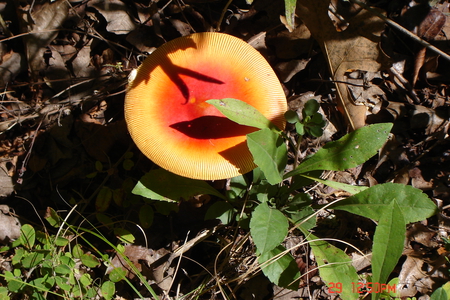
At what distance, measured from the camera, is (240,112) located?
2148 mm

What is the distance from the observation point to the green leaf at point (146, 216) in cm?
287

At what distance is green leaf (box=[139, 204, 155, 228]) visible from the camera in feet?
9.43

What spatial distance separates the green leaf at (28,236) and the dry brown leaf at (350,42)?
9.48 feet

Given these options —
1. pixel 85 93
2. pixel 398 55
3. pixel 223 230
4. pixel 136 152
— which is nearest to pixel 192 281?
pixel 223 230

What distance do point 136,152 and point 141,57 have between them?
3.03ft

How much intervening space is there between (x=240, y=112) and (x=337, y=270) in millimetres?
1212

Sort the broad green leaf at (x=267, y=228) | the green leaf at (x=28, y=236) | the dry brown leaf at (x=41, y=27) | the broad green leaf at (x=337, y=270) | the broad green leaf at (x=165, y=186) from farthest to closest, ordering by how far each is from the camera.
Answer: the dry brown leaf at (x=41, y=27) < the green leaf at (x=28, y=236) < the broad green leaf at (x=165, y=186) < the broad green leaf at (x=337, y=270) < the broad green leaf at (x=267, y=228)

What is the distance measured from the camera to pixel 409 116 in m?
3.11

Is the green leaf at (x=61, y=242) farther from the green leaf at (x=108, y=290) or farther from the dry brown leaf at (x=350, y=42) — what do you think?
the dry brown leaf at (x=350, y=42)

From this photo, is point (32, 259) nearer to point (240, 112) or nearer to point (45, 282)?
point (45, 282)

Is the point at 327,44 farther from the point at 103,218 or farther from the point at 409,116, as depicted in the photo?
the point at 103,218

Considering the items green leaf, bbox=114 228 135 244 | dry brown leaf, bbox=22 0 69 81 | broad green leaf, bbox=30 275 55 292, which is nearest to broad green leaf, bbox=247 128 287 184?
green leaf, bbox=114 228 135 244

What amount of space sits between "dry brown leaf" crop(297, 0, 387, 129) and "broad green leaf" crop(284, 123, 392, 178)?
2.74 ft

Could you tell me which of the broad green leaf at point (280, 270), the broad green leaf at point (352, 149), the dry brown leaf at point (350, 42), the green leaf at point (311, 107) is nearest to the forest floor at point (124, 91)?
the dry brown leaf at point (350, 42)
